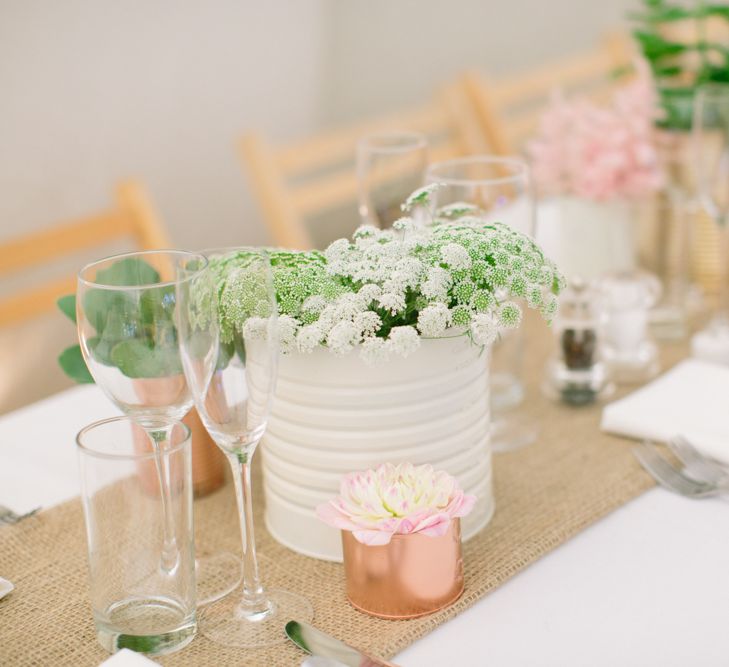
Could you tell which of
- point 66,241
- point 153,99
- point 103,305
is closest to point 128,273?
point 103,305

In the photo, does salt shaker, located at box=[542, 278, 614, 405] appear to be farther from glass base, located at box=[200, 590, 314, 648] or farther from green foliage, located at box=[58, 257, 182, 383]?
green foliage, located at box=[58, 257, 182, 383]

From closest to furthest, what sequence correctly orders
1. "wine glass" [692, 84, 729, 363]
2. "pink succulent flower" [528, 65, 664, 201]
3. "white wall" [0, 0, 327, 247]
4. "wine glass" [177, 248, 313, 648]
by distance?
"wine glass" [177, 248, 313, 648] < "wine glass" [692, 84, 729, 363] < "pink succulent flower" [528, 65, 664, 201] < "white wall" [0, 0, 327, 247]

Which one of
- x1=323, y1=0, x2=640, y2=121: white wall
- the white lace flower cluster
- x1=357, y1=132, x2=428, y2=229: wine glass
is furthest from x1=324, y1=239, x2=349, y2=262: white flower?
x1=323, y1=0, x2=640, y2=121: white wall

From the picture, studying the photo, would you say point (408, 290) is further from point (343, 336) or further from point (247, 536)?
point (247, 536)

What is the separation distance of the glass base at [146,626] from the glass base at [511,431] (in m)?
0.44

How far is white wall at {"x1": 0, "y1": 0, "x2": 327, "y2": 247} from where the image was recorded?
240cm

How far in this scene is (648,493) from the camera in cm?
101

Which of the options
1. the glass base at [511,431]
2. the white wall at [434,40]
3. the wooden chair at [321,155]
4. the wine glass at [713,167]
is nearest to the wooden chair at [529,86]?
the wooden chair at [321,155]

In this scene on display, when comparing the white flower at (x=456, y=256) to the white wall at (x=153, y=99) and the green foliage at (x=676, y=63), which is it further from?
the white wall at (x=153, y=99)

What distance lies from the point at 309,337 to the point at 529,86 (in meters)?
1.61

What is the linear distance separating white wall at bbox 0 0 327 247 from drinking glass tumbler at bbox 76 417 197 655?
1.80m

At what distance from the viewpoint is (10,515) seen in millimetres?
990

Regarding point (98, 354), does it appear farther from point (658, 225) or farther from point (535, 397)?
point (658, 225)

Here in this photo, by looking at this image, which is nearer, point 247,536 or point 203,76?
point 247,536
